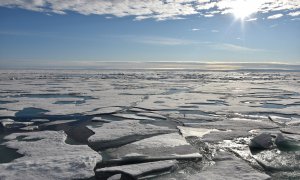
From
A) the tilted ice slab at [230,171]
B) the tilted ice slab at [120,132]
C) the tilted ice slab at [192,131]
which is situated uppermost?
the tilted ice slab at [230,171]

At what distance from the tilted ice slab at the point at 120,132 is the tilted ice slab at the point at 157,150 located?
0.96 feet

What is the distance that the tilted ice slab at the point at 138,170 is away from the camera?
3727 millimetres

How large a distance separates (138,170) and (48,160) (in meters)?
1.17

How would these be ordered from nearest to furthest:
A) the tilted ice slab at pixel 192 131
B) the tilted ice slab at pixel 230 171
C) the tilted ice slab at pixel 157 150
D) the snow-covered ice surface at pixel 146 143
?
the tilted ice slab at pixel 230 171
the snow-covered ice surface at pixel 146 143
the tilted ice slab at pixel 157 150
the tilted ice slab at pixel 192 131

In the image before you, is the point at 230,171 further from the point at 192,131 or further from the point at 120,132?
the point at 120,132

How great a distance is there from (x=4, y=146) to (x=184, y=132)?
9.64 feet

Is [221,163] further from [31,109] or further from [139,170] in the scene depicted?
[31,109]

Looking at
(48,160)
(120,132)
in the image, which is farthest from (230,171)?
(120,132)

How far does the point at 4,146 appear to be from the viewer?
4.90 m

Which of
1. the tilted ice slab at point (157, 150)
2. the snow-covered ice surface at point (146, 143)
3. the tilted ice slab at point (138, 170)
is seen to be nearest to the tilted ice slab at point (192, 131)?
the snow-covered ice surface at point (146, 143)

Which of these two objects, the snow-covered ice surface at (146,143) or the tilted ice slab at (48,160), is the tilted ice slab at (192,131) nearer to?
the snow-covered ice surface at (146,143)

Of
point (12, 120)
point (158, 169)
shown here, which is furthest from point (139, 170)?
point (12, 120)

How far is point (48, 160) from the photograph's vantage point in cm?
414

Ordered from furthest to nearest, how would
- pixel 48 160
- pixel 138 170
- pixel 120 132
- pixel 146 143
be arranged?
pixel 120 132 → pixel 146 143 → pixel 48 160 → pixel 138 170
